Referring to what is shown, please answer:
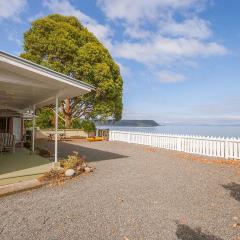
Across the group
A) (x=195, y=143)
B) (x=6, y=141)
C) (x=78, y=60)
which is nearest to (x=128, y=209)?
(x=6, y=141)

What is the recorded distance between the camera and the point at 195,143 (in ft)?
46.4

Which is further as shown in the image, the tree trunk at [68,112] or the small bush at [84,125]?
the tree trunk at [68,112]

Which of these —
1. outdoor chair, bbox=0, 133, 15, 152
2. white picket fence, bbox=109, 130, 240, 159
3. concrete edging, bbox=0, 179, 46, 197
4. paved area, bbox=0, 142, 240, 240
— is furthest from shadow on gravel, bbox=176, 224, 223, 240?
outdoor chair, bbox=0, 133, 15, 152

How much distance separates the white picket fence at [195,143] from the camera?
1222cm

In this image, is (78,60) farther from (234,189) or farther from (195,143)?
(234,189)

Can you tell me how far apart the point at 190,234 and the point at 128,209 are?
1434 millimetres

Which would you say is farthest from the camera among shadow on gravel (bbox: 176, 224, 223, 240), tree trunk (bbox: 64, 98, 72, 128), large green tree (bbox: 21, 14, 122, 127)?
tree trunk (bbox: 64, 98, 72, 128)

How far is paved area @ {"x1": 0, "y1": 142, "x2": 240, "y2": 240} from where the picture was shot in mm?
4047

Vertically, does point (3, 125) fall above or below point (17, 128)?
above

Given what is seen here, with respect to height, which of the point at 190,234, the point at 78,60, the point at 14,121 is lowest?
the point at 190,234

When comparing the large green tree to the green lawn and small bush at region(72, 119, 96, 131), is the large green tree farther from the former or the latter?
the green lawn

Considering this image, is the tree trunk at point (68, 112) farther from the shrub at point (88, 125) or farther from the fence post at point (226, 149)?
the fence post at point (226, 149)

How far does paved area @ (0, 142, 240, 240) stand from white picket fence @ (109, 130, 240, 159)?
453 centimetres

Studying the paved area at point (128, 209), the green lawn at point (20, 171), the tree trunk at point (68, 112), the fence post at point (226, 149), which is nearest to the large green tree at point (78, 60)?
the tree trunk at point (68, 112)
